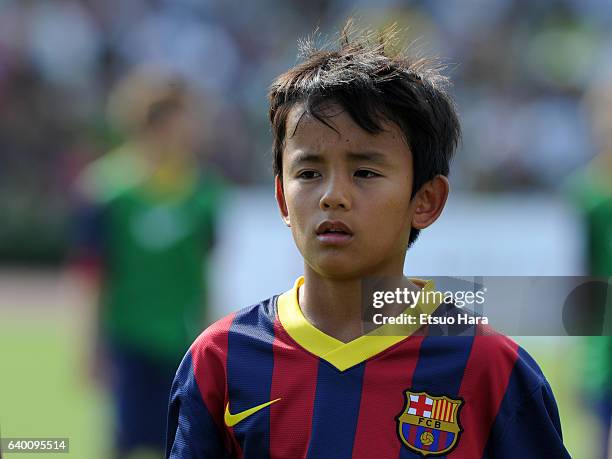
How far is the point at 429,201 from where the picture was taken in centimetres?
284

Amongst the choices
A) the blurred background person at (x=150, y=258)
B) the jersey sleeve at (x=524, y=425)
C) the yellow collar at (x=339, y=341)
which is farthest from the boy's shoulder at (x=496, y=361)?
the blurred background person at (x=150, y=258)

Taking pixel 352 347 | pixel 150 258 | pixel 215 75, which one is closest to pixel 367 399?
pixel 352 347

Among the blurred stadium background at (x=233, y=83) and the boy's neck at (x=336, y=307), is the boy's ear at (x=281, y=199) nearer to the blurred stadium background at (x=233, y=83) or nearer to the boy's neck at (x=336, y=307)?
the boy's neck at (x=336, y=307)

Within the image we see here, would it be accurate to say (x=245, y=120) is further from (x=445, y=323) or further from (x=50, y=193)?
(x=445, y=323)

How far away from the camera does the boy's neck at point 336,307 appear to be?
2.71 m

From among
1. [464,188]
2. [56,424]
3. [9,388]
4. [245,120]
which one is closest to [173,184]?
[56,424]

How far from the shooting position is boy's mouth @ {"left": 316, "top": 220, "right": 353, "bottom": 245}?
8.50ft

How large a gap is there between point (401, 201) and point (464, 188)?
35.8 feet

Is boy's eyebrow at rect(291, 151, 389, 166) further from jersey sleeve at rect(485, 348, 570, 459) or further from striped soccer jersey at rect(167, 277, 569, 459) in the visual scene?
jersey sleeve at rect(485, 348, 570, 459)

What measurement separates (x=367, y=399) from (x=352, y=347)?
5.5 inches

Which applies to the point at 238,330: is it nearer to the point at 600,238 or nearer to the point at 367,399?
the point at 367,399

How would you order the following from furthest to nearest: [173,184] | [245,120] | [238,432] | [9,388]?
[245,120] → [9,388] → [173,184] → [238,432]

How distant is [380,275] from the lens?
272cm

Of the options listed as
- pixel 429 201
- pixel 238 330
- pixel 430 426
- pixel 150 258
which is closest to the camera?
pixel 430 426
